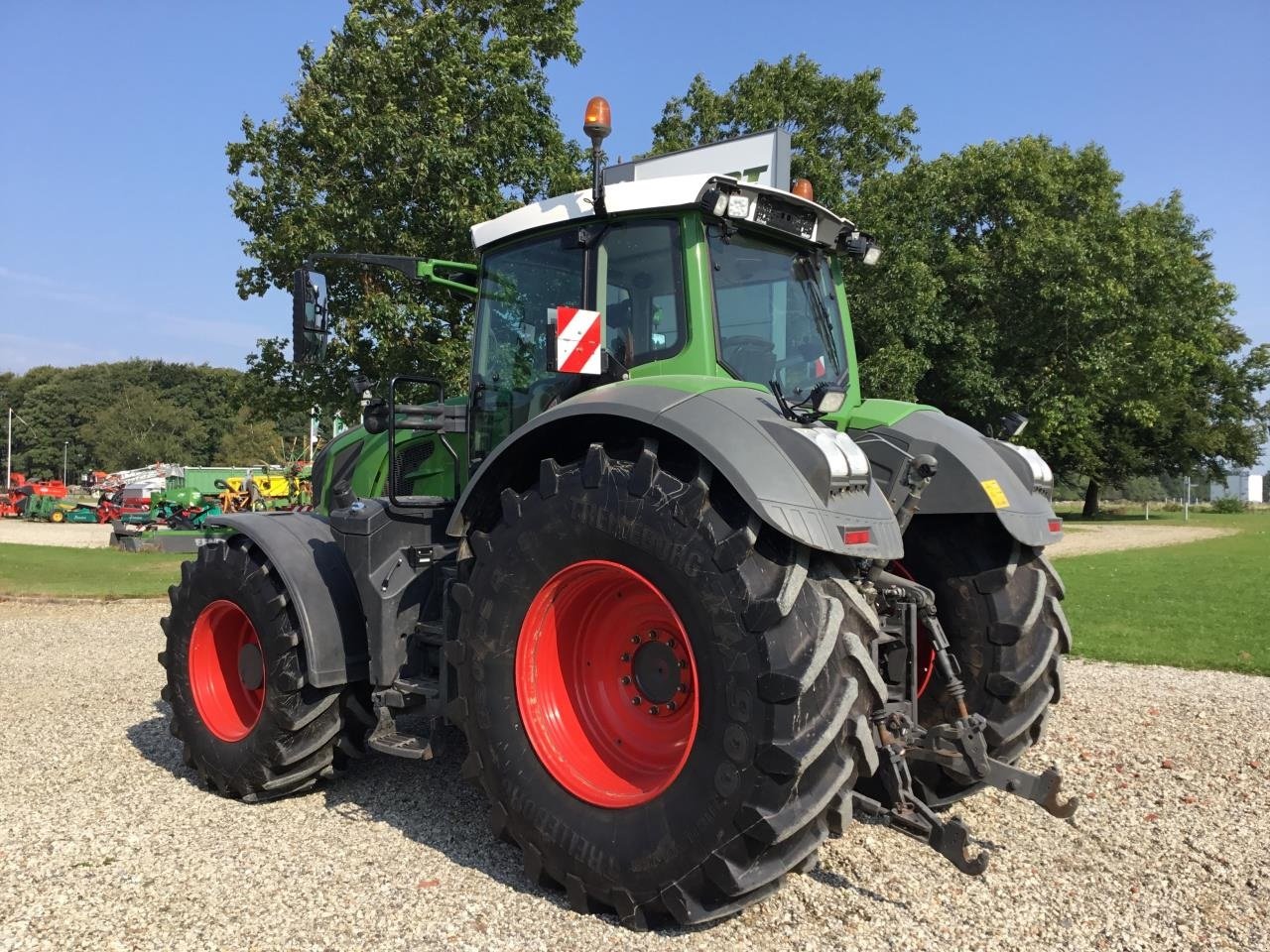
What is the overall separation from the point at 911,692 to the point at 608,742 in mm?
1262

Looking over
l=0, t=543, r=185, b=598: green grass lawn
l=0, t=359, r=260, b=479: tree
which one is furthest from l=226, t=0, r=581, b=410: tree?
l=0, t=359, r=260, b=479: tree

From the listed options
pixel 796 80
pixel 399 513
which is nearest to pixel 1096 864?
pixel 399 513

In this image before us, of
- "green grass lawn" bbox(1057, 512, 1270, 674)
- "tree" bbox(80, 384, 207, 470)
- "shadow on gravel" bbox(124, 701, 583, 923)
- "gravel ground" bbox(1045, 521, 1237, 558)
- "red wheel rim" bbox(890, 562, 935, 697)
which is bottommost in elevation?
"gravel ground" bbox(1045, 521, 1237, 558)

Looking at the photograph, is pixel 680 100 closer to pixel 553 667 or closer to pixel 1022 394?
pixel 1022 394

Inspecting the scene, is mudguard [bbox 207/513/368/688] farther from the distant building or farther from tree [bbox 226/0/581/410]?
the distant building

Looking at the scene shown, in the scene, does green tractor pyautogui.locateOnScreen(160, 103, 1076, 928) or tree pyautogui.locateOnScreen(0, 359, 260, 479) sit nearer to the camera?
green tractor pyautogui.locateOnScreen(160, 103, 1076, 928)

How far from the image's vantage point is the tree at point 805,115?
2267 cm

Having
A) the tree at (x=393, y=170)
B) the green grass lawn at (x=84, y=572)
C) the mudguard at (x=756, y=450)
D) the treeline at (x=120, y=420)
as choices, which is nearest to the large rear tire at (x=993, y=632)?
the mudguard at (x=756, y=450)

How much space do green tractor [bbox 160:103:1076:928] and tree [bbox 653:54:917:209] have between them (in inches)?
766

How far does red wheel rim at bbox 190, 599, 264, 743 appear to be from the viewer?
478cm

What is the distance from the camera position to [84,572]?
55.7ft

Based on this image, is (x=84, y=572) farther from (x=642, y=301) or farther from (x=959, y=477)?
(x=959, y=477)

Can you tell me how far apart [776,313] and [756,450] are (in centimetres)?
135

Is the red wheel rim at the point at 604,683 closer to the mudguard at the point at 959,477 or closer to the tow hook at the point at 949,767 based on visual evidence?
the tow hook at the point at 949,767
